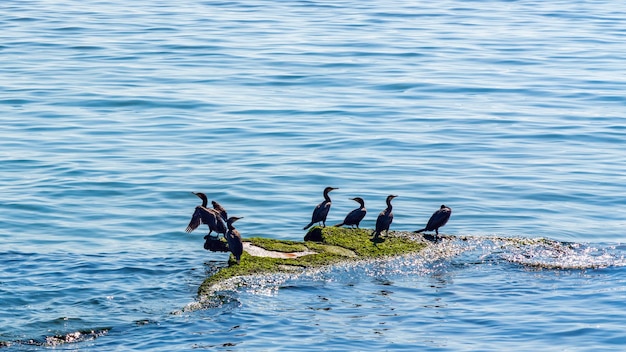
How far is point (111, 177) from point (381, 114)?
8.90 meters

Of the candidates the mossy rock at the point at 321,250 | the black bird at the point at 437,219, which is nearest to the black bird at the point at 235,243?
the mossy rock at the point at 321,250

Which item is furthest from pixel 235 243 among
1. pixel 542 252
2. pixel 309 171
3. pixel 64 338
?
pixel 309 171

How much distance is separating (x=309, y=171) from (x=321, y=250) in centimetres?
745

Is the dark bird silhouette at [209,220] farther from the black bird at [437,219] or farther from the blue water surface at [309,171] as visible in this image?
the black bird at [437,219]

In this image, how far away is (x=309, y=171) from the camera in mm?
22359

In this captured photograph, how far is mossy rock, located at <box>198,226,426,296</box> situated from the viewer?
14234mm

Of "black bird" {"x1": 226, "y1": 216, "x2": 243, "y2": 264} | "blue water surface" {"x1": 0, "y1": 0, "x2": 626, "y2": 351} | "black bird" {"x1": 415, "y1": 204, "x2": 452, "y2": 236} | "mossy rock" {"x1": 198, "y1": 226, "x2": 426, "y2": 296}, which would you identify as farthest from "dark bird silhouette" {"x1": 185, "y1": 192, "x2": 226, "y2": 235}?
"black bird" {"x1": 415, "y1": 204, "x2": 452, "y2": 236}

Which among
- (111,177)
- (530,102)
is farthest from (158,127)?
(530,102)

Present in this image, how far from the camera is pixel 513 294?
13969mm

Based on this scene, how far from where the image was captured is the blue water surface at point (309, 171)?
43.4ft

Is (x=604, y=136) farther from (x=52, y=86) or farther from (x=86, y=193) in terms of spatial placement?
(x=52, y=86)

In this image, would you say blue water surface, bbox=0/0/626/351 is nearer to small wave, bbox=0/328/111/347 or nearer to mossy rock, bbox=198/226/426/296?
small wave, bbox=0/328/111/347

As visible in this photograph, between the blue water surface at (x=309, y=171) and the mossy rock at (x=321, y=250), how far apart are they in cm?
31

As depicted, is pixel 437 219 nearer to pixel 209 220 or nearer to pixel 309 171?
pixel 209 220
